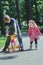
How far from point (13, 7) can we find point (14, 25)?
137 ft

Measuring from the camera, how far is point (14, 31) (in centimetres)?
1506

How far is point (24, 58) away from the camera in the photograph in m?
13.1

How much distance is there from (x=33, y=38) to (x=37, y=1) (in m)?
40.7

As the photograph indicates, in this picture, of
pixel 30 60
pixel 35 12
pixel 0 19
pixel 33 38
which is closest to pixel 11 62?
pixel 30 60

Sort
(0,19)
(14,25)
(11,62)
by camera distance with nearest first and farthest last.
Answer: (11,62) → (14,25) → (0,19)

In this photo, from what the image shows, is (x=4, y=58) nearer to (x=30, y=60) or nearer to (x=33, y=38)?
(x=30, y=60)

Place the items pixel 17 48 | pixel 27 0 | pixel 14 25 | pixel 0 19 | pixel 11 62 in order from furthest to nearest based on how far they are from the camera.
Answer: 1. pixel 27 0
2. pixel 0 19
3. pixel 17 48
4. pixel 14 25
5. pixel 11 62

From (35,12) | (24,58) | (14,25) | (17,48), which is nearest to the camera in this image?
(24,58)

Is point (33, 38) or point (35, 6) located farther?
point (35, 6)

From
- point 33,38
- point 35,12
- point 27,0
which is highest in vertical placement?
point 33,38

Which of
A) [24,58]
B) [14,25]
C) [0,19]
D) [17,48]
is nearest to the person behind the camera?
[24,58]

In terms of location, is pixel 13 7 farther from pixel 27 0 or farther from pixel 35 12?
pixel 27 0

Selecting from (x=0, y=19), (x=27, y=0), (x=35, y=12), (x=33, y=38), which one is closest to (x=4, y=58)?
(x=33, y=38)

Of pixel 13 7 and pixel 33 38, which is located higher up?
pixel 33 38
